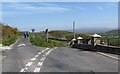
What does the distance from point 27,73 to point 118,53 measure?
11.0 metres

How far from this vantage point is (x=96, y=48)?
2872cm

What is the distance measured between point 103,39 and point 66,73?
2062cm

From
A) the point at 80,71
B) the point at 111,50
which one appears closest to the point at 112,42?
the point at 111,50

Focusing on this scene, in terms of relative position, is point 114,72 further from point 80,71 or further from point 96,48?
point 96,48

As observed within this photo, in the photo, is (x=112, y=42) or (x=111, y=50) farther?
(x=112, y=42)

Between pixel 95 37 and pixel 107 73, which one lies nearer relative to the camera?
pixel 107 73

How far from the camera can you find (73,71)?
1389 centimetres

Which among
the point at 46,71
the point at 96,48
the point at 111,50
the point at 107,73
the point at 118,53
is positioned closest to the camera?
the point at 107,73

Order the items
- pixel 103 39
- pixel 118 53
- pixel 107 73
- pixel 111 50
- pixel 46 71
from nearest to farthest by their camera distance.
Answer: pixel 107 73 < pixel 46 71 < pixel 118 53 < pixel 111 50 < pixel 103 39

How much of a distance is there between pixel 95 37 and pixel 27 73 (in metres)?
16.8

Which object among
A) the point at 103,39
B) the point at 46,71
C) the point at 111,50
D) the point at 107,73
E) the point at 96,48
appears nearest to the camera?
the point at 107,73

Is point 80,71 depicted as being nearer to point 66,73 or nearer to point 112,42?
point 66,73

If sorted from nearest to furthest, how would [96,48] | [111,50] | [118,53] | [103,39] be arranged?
1. [118,53]
2. [111,50]
3. [96,48]
4. [103,39]

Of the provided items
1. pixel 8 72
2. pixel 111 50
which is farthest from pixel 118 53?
pixel 8 72
